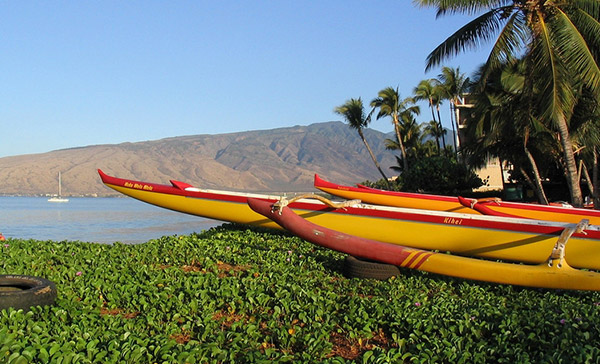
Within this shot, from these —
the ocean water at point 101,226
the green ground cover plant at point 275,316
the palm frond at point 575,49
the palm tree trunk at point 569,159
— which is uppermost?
the palm frond at point 575,49

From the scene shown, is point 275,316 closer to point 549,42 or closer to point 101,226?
point 549,42

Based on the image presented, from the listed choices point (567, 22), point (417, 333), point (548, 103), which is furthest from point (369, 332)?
point (567, 22)

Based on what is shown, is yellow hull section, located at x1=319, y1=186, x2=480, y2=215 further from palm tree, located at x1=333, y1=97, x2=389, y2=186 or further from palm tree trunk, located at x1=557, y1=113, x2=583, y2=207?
palm tree, located at x1=333, y1=97, x2=389, y2=186

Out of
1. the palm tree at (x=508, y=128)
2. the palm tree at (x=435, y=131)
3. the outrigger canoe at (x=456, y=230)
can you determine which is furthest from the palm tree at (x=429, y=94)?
the outrigger canoe at (x=456, y=230)

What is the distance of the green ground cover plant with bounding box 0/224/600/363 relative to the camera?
3875mm

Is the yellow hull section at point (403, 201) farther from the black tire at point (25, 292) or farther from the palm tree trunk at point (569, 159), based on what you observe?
the black tire at point (25, 292)

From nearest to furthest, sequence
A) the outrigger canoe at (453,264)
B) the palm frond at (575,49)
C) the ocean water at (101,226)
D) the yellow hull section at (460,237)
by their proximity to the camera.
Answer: the outrigger canoe at (453,264)
the yellow hull section at (460,237)
the palm frond at (575,49)
the ocean water at (101,226)

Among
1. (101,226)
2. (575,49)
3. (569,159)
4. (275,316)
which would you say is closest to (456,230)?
(275,316)

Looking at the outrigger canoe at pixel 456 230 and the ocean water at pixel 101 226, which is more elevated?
the outrigger canoe at pixel 456 230

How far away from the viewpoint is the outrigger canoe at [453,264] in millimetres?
5695

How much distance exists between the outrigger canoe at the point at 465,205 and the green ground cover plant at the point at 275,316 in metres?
3.25

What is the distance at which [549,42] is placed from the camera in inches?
540

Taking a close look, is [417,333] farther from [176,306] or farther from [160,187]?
[160,187]

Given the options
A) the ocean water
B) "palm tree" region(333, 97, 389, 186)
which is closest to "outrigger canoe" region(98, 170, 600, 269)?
the ocean water
